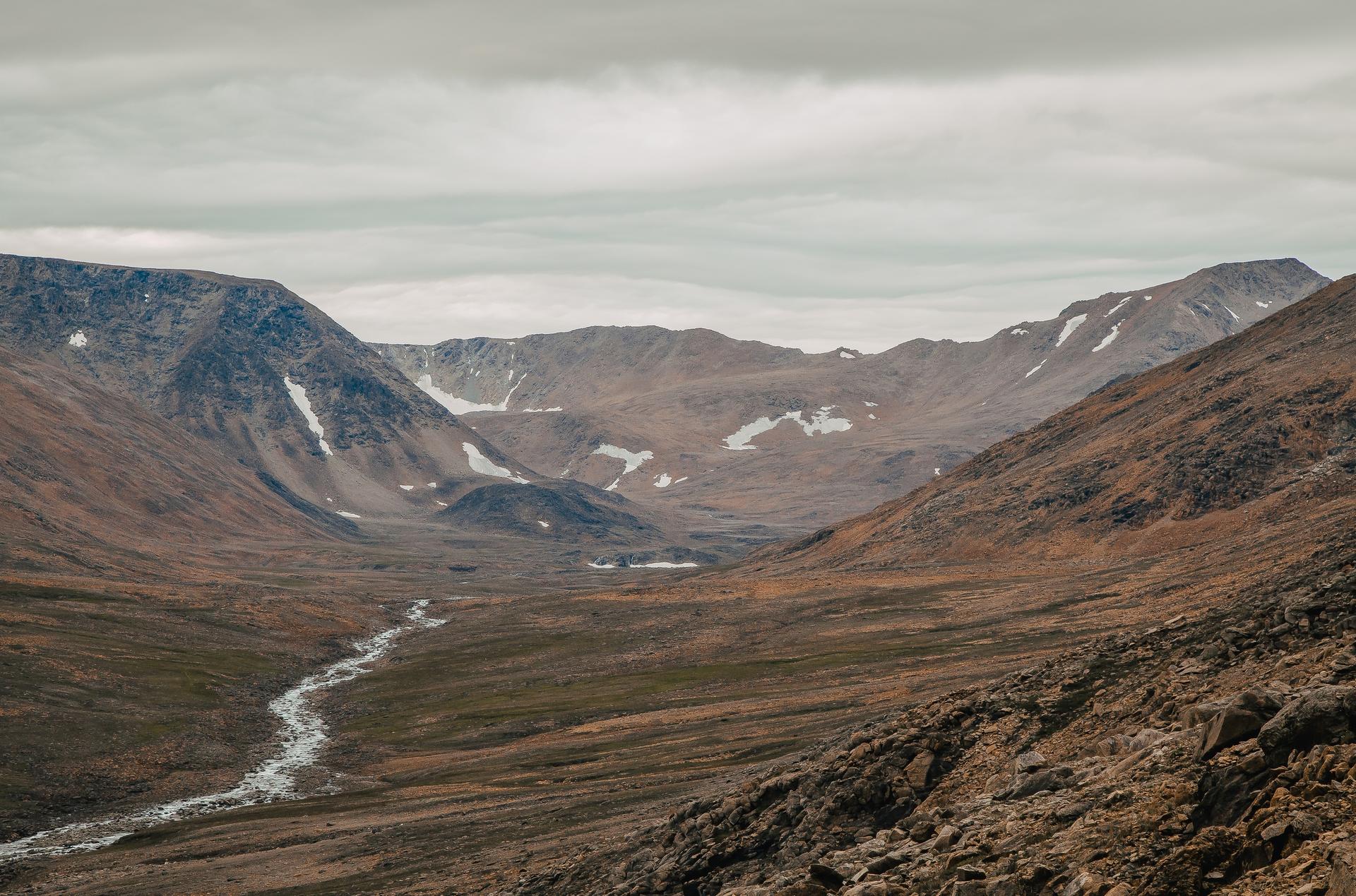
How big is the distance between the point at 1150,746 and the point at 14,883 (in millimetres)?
54954

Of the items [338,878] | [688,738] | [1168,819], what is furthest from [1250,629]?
[688,738]

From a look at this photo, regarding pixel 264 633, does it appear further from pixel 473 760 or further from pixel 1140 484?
pixel 1140 484

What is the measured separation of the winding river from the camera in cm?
7025

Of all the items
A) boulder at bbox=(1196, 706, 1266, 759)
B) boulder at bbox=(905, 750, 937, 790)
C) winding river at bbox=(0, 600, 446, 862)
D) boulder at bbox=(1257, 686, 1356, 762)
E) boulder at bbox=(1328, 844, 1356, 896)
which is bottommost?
winding river at bbox=(0, 600, 446, 862)

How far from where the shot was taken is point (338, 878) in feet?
181

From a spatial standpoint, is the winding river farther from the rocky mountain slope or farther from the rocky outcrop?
the rocky mountain slope

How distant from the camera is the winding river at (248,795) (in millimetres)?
70250

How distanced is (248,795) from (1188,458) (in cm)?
12643

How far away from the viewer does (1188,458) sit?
542ft

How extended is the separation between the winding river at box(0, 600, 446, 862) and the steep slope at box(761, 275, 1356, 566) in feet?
302

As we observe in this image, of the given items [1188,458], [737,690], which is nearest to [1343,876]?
[737,690]

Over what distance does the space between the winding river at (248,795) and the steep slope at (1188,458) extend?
302 feet

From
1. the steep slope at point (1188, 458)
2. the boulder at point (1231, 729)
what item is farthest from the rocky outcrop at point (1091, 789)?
the steep slope at point (1188, 458)

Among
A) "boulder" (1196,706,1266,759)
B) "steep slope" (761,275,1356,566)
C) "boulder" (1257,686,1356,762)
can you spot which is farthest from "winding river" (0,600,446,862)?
"steep slope" (761,275,1356,566)
